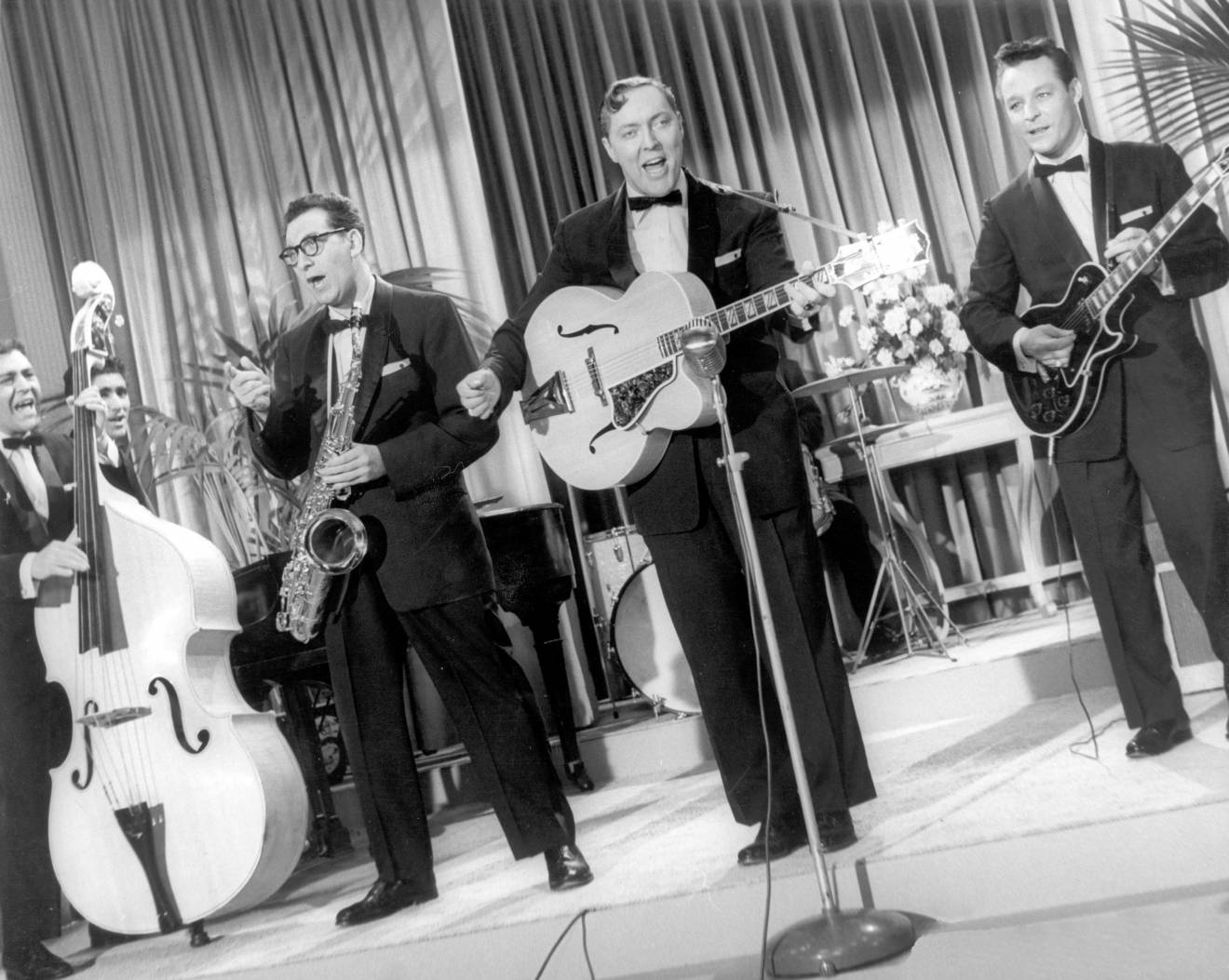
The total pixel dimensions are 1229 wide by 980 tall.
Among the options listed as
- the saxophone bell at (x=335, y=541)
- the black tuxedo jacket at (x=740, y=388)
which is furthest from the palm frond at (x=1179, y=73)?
the saxophone bell at (x=335, y=541)

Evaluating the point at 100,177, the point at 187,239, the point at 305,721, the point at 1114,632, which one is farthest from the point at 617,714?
the point at 100,177

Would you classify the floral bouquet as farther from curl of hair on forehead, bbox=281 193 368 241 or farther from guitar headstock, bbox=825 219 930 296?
curl of hair on forehead, bbox=281 193 368 241

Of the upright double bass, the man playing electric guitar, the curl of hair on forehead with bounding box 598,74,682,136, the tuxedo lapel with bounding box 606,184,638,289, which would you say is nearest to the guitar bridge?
the tuxedo lapel with bounding box 606,184,638,289

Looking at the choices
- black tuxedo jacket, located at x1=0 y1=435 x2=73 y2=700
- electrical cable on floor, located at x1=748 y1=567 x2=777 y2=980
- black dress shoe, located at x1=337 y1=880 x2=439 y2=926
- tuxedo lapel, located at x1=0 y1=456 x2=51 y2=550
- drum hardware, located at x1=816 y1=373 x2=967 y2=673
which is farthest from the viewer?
drum hardware, located at x1=816 y1=373 x2=967 y2=673

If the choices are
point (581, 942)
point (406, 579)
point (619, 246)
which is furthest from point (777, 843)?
point (619, 246)

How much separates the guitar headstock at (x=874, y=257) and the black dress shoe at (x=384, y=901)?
1523mm

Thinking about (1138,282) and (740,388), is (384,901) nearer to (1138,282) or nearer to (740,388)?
(740,388)

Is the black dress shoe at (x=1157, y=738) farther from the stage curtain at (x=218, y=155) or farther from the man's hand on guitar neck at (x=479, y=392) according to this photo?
the stage curtain at (x=218, y=155)

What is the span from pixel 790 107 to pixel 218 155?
1.63m

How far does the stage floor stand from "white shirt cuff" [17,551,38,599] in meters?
→ 0.82

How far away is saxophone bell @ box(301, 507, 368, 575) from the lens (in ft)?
8.45

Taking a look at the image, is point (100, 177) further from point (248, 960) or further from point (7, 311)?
point (248, 960)

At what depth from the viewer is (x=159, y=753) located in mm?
Answer: 2598

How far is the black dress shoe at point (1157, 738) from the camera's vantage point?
98.3 inches
